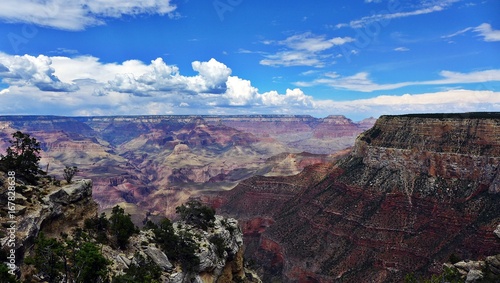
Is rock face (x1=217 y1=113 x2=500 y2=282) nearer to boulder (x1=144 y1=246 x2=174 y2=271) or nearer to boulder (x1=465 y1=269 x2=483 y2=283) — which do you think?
boulder (x1=465 y1=269 x2=483 y2=283)

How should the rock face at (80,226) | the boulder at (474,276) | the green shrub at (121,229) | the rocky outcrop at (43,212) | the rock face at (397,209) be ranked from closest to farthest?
the rocky outcrop at (43,212) < the rock face at (80,226) < the green shrub at (121,229) < the boulder at (474,276) < the rock face at (397,209)

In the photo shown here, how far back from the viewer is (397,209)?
91.9 meters

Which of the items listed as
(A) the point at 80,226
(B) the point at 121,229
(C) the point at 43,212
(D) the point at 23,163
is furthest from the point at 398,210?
(D) the point at 23,163

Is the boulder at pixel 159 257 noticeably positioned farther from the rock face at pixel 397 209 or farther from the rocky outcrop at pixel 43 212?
the rock face at pixel 397 209

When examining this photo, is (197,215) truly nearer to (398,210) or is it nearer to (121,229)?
(121,229)

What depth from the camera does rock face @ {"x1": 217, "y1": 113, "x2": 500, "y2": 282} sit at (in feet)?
260

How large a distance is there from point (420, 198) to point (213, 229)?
6438cm

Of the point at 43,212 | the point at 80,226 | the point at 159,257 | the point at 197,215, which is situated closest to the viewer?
the point at 43,212

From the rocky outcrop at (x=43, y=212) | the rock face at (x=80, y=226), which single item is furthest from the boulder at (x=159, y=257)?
the rocky outcrop at (x=43, y=212)

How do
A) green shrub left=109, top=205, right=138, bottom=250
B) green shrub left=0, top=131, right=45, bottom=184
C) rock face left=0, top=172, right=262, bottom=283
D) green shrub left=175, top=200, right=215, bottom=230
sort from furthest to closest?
green shrub left=175, top=200, right=215, bottom=230, green shrub left=109, top=205, right=138, bottom=250, green shrub left=0, top=131, right=45, bottom=184, rock face left=0, top=172, right=262, bottom=283

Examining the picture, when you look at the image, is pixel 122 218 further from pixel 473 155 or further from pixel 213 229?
pixel 473 155

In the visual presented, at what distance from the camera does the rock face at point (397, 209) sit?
79250 mm

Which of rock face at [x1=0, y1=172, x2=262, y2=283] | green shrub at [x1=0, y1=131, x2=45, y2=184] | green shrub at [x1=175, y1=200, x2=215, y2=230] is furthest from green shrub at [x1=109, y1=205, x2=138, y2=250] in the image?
green shrub at [x1=175, y1=200, x2=215, y2=230]

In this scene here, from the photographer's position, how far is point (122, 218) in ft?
135
